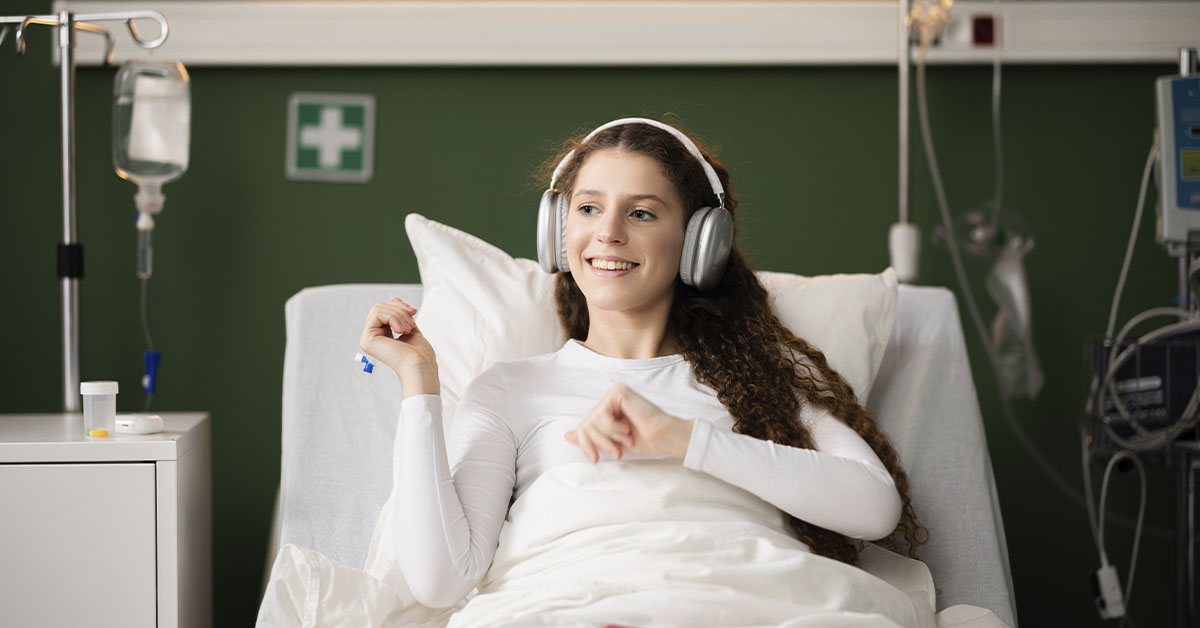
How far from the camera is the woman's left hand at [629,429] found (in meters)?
1.19

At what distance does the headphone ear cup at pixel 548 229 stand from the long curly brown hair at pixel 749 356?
0.09ft

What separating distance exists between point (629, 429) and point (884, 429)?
0.60 meters

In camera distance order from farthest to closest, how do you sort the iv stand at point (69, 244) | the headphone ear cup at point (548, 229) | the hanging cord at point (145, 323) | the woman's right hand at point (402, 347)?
1. the hanging cord at point (145, 323)
2. the iv stand at point (69, 244)
3. the headphone ear cup at point (548, 229)
4. the woman's right hand at point (402, 347)

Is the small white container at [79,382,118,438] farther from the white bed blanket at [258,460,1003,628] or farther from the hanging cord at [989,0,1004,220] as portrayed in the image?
the hanging cord at [989,0,1004,220]

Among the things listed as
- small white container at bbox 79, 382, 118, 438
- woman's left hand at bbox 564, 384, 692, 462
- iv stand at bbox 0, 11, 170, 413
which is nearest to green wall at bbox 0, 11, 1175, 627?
iv stand at bbox 0, 11, 170, 413

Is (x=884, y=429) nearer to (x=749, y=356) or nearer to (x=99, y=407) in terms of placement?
(x=749, y=356)

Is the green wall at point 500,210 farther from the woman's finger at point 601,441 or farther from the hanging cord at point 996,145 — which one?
the woman's finger at point 601,441

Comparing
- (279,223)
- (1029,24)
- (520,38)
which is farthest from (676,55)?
(279,223)

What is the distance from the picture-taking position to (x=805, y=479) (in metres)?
1.23

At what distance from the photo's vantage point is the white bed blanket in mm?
1137

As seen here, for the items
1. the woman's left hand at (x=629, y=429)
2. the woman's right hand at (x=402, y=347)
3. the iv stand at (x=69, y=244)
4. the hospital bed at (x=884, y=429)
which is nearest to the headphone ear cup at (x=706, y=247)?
the woman's left hand at (x=629, y=429)

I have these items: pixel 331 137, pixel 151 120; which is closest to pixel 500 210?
pixel 331 137

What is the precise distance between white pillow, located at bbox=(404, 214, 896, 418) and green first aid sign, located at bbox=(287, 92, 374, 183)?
2.46 feet

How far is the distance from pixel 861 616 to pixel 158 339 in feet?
5.92
